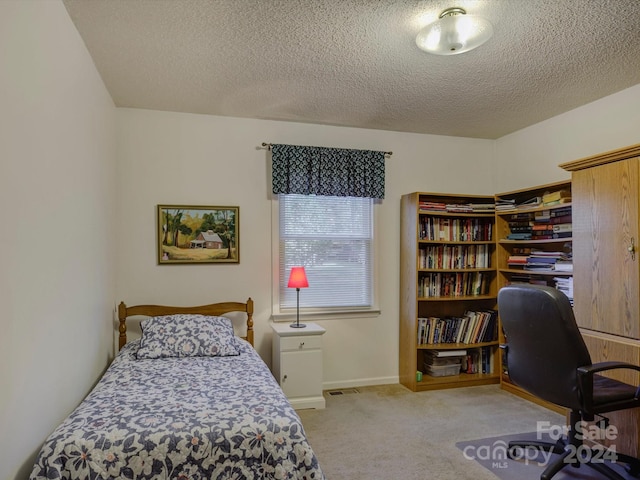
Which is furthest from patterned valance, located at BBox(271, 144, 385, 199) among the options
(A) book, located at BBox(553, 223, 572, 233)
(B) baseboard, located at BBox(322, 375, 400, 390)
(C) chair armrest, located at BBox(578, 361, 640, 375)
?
(C) chair armrest, located at BBox(578, 361, 640, 375)

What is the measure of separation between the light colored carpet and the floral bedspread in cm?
74

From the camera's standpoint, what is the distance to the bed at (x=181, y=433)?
5.35 ft

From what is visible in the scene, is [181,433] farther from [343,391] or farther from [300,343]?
[343,391]

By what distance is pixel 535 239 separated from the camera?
3.71m

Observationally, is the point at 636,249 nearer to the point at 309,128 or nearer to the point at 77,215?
the point at 309,128

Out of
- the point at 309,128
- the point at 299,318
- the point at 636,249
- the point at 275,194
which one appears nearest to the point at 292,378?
the point at 299,318

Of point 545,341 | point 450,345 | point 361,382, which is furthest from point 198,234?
point 545,341

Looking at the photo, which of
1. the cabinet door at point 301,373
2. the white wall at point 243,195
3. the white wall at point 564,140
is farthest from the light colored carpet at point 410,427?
the white wall at point 564,140

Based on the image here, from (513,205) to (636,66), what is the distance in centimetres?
147

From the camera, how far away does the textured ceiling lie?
2.12 meters

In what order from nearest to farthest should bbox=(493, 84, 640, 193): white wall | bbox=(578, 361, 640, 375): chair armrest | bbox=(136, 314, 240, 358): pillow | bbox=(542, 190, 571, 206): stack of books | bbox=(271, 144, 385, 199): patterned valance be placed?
bbox=(578, 361, 640, 375): chair armrest → bbox=(136, 314, 240, 358): pillow → bbox=(493, 84, 640, 193): white wall → bbox=(542, 190, 571, 206): stack of books → bbox=(271, 144, 385, 199): patterned valance

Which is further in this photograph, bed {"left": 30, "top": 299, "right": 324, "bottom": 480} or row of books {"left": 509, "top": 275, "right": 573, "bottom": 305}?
row of books {"left": 509, "top": 275, "right": 573, "bottom": 305}

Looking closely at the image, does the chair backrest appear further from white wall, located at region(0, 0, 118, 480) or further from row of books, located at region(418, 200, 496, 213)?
white wall, located at region(0, 0, 118, 480)

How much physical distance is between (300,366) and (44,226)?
224 cm
